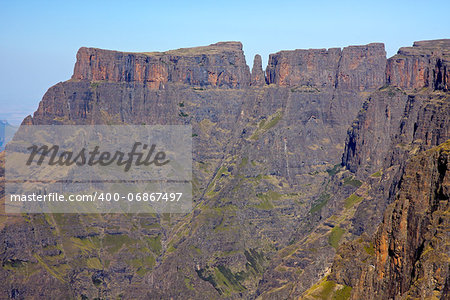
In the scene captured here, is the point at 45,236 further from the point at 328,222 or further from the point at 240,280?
the point at 328,222

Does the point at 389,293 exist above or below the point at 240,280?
above

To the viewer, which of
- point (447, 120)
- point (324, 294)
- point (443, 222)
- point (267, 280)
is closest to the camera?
point (443, 222)

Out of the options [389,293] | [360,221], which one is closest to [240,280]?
[360,221]

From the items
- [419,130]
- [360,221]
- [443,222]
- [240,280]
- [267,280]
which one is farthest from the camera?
[240,280]

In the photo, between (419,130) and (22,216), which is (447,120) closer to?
(419,130)

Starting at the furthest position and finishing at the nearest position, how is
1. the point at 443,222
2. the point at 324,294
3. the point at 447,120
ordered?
the point at 447,120, the point at 324,294, the point at 443,222

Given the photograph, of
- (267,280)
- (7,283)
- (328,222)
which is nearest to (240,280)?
(267,280)

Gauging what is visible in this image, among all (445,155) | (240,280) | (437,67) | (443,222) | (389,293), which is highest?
(437,67)

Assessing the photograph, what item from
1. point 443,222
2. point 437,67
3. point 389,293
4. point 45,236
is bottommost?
point 45,236

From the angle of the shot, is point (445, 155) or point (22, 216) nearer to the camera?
point (445, 155)
